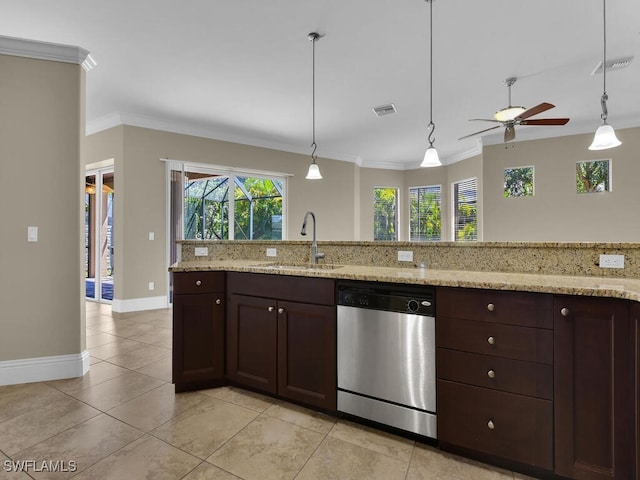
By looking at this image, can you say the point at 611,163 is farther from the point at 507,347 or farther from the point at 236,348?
the point at 236,348

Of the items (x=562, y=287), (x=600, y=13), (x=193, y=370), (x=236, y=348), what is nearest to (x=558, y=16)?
(x=600, y=13)

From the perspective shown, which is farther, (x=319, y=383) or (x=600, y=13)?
(x=600, y=13)

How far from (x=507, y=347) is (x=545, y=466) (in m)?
0.55

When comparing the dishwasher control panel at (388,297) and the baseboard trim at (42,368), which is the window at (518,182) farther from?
the baseboard trim at (42,368)

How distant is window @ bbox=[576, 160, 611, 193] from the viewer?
203 inches

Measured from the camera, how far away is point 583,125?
523 cm

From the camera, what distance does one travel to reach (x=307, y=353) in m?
2.11

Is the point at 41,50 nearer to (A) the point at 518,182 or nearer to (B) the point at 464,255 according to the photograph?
(B) the point at 464,255

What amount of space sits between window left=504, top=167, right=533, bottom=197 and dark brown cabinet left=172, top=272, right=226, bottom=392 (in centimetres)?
552

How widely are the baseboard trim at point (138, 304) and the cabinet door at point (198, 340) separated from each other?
9.86ft

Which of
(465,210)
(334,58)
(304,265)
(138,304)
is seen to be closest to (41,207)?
(304,265)

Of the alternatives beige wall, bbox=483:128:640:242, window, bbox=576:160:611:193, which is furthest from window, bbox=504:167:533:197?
window, bbox=576:160:611:193

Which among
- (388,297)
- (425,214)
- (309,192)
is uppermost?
(309,192)

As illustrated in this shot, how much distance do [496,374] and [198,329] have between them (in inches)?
76.7
